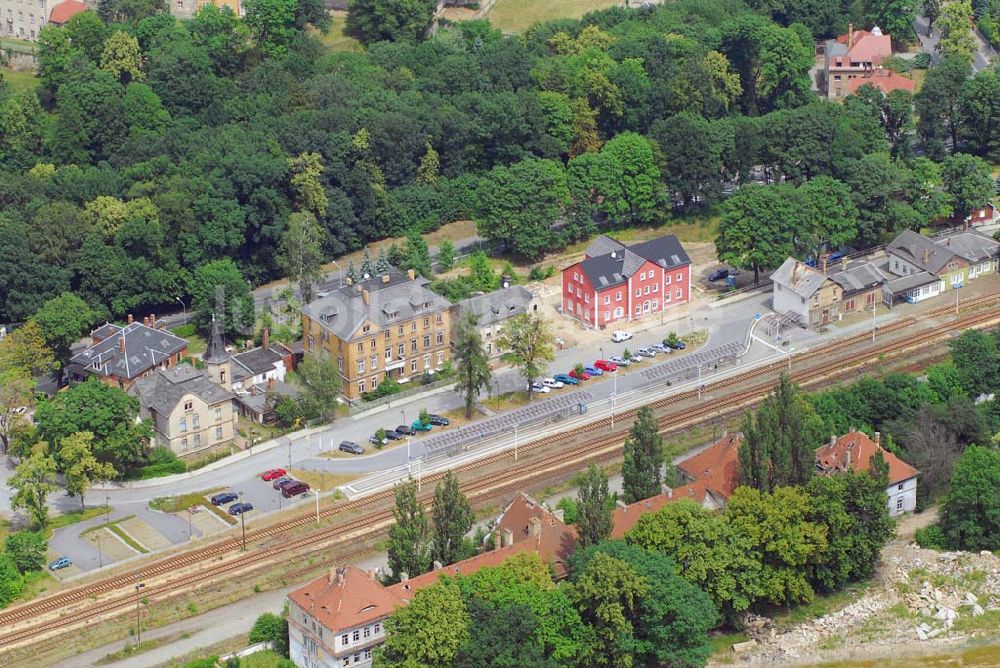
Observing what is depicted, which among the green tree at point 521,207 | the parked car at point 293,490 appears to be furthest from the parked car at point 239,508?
the green tree at point 521,207

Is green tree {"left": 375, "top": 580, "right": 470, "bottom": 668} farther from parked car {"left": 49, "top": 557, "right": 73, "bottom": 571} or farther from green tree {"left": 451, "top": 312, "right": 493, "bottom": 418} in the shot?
green tree {"left": 451, "top": 312, "right": 493, "bottom": 418}

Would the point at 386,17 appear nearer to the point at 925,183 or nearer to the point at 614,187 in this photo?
the point at 614,187

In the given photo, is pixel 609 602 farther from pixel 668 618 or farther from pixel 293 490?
pixel 293 490

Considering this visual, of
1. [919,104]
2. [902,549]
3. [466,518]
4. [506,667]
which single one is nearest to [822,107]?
[919,104]

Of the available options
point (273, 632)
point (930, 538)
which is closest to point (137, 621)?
point (273, 632)

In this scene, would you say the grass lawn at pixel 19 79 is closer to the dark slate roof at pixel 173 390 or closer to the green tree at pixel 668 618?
the dark slate roof at pixel 173 390
